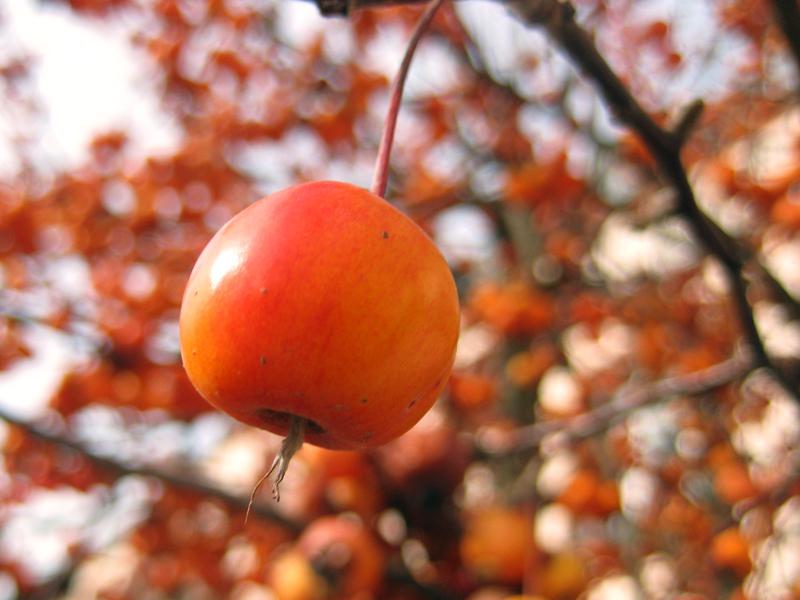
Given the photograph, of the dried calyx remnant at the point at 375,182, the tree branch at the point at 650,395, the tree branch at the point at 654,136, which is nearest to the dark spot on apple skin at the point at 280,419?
the dried calyx remnant at the point at 375,182

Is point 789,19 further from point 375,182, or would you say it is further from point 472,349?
point 472,349

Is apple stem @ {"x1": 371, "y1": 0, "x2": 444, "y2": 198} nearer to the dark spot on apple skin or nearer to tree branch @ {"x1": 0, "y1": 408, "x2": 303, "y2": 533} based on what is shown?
the dark spot on apple skin

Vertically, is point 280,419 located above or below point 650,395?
above

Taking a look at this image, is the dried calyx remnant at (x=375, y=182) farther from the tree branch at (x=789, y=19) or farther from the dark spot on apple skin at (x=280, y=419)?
the tree branch at (x=789, y=19)

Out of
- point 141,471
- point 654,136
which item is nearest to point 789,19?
point 654,136

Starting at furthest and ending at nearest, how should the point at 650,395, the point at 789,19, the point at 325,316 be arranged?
the point at 650,395 < the point at 789,19 < the point at 325,316

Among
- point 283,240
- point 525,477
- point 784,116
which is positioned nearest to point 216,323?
point 283,240

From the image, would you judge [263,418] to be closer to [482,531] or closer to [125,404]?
[482,531]
